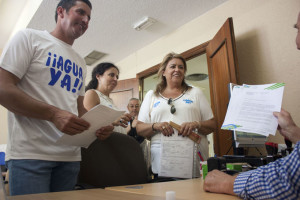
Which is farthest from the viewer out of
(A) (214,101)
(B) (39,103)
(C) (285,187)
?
(A) (214,101)

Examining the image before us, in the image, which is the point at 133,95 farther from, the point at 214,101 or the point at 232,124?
the point at 232,124

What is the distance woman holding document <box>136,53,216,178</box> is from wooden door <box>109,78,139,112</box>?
197 cm

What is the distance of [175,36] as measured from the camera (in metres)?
3.24

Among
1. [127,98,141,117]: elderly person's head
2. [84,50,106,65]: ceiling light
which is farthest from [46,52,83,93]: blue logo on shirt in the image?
[84,50,106,65]: ceiling light

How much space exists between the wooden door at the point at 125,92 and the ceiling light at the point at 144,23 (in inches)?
39.4

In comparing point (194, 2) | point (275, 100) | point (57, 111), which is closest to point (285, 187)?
point (275, 100)

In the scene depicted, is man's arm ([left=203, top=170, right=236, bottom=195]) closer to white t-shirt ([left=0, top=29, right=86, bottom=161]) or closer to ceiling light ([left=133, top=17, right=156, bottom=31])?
white t-shirt ([left=0, top=29, right=86, bottom=161])

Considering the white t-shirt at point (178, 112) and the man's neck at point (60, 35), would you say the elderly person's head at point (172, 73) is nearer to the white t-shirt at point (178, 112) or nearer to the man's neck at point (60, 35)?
the white t-shirt at point (178, 112)

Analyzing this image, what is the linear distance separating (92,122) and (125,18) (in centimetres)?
232

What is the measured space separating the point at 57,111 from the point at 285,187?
30.8 inches

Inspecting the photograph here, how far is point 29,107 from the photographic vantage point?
821mm

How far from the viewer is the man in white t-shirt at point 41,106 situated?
823mm

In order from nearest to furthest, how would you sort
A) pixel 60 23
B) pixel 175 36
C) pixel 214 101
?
pixel 60 23, pixel 214 101, pixel 175 36

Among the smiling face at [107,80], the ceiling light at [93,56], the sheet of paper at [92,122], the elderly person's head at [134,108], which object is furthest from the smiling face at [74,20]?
the ceiling light at [93,56]
